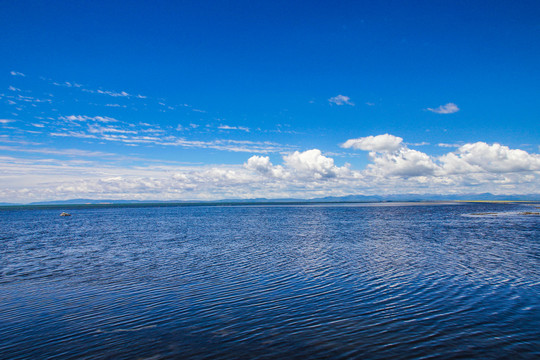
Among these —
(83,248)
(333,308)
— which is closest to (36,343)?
(333,308)

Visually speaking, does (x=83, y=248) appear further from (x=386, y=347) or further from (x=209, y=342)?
(x=386, y=347)

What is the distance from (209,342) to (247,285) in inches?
358

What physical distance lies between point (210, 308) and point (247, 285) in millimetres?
5021

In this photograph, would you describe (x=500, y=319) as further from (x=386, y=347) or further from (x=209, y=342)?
(x=209, y=342)

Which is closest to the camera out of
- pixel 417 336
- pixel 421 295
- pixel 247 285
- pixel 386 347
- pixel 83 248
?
pixel 386 347

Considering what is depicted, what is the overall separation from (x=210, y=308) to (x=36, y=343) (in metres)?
7.58

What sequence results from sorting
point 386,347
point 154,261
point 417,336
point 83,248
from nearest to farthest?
point 386,347 < point 417,336 < point 154,261 < point 83,248

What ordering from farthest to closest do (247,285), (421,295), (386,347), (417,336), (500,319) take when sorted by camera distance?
(247,285), (421,295), (500,319), (417,336), (386,347)

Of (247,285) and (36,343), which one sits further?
(247,285)

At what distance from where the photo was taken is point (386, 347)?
41.1 feet

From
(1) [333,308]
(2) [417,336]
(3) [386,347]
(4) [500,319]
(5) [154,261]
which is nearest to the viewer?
(3) [386,347]

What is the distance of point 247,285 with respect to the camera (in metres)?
22.3

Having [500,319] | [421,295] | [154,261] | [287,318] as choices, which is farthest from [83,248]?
[500,319]

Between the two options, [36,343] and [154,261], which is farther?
[154,261]
